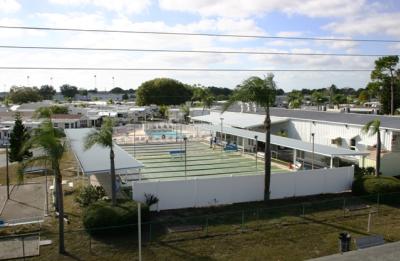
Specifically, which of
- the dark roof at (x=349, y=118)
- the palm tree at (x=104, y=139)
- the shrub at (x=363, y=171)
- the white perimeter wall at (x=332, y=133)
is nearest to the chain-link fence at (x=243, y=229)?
the palm tree at (x=104, y=139)

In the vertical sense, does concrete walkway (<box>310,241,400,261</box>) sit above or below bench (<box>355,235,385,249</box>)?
below

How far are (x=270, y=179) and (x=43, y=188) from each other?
13.9 m

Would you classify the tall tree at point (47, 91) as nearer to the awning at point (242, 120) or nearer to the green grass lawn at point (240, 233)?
the awning at point (242, 120)

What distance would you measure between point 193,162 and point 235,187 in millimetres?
13638

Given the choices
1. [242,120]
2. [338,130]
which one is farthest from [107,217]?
[242,120]

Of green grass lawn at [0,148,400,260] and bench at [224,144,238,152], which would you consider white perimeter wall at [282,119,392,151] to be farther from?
green grass lawn at [0,148,400,260]

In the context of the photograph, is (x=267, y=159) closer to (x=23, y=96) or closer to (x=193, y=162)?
(x=193, y=162)

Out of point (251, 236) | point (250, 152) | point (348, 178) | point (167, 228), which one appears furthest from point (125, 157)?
point (250, 152)

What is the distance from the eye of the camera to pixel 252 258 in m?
14.4

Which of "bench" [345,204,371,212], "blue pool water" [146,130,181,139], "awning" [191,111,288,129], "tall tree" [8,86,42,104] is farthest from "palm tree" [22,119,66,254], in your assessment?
"tall tree" [8,86,42,104]

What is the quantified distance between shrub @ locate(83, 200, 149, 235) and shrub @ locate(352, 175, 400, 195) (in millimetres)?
13143

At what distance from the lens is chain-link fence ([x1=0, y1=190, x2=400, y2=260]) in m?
15.2

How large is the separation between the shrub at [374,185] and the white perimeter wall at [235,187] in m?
1.12

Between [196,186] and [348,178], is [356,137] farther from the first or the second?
[196,186]
